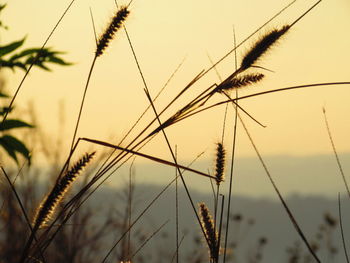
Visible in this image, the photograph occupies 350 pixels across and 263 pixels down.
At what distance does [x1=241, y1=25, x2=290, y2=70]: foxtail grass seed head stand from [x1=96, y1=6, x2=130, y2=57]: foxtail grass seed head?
283 millimetres

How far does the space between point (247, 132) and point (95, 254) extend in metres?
2.67

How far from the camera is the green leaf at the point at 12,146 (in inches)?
88.1

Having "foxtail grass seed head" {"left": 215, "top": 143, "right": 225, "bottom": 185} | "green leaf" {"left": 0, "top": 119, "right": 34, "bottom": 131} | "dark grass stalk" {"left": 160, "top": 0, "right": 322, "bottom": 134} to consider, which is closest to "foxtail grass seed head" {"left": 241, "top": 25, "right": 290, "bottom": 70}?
"dark grass stalk" {"left": 160, "top": 0, "right": 322, "bottom": 134}

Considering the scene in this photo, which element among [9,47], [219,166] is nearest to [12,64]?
[9,47]

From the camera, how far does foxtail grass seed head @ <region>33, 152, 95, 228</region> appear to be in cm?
98

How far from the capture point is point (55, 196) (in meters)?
0.98

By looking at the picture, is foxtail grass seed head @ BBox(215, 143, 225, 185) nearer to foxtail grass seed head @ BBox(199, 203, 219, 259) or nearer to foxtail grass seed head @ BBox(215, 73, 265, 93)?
foxtail grass seed head @ BBox(199, 203, 219, 259)

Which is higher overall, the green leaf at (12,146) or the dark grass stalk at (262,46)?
the green leaf at (12,146)

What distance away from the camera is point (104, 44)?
1187 millimetres

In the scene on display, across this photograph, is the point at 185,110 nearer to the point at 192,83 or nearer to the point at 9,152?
the point at 192,83

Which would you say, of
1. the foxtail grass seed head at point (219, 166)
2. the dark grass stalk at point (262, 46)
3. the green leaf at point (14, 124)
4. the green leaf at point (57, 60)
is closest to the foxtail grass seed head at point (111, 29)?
the dark grass stalk at point (262, 46)

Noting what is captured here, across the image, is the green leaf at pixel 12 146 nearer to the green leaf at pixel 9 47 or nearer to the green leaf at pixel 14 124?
the green leaf at pixel 14 124

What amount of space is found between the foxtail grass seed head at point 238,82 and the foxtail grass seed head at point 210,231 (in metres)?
0.29

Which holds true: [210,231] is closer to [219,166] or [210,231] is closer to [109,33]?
[219,166]
